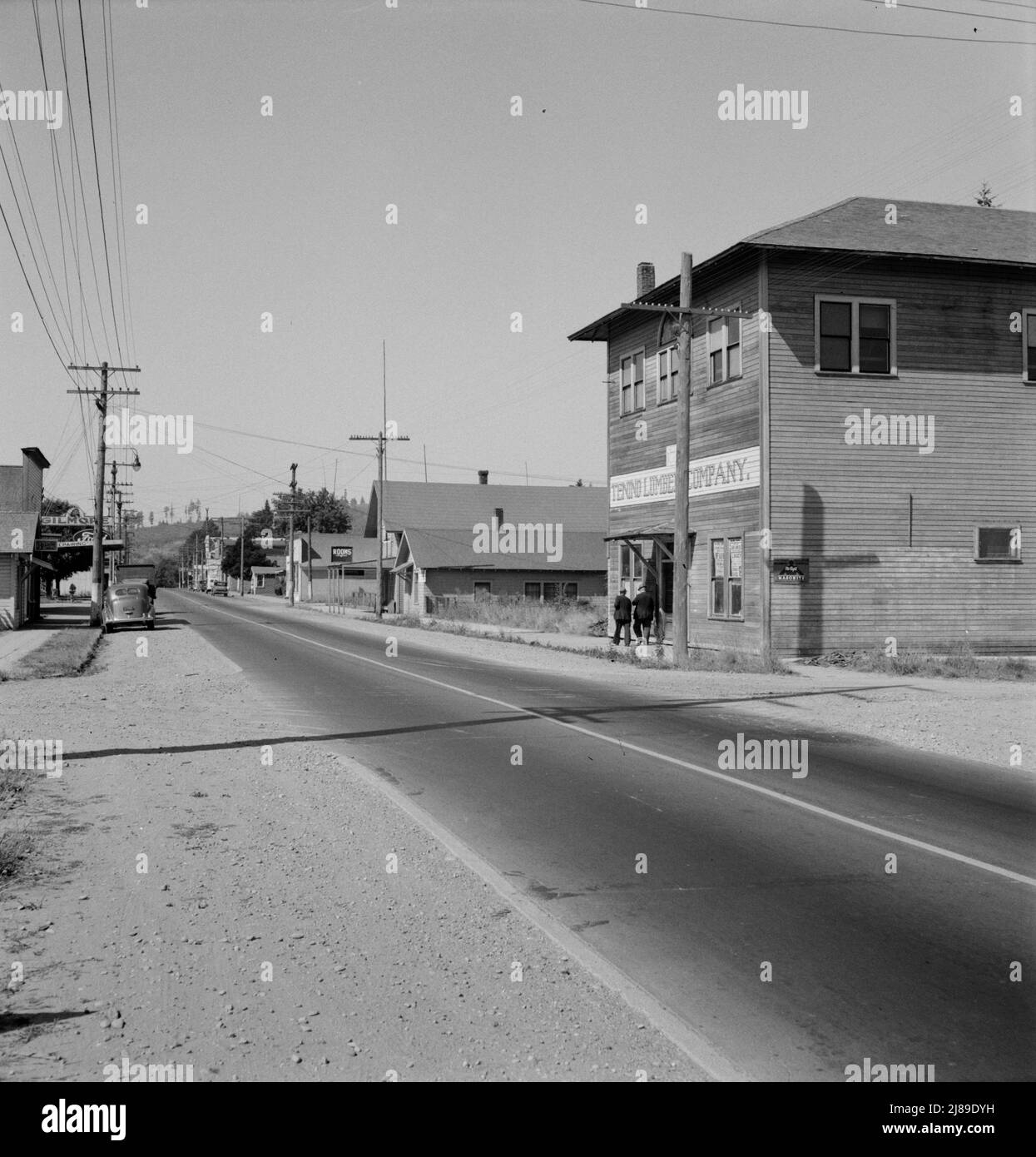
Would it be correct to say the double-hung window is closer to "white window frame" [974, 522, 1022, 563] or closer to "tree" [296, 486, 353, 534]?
"white window frame" [974, 522, 1022, 563]

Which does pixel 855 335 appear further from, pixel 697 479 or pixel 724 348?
pixel 697 479

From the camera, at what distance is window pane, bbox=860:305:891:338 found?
24891 mm

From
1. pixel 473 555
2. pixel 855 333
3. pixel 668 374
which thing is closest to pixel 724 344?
pixel 855 333

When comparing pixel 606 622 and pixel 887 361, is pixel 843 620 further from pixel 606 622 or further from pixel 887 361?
pixel 606 622

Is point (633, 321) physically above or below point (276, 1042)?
above

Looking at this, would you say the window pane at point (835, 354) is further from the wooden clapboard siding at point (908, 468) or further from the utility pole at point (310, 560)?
the utility pole at point (310, 560)

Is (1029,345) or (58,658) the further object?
(1029,345)

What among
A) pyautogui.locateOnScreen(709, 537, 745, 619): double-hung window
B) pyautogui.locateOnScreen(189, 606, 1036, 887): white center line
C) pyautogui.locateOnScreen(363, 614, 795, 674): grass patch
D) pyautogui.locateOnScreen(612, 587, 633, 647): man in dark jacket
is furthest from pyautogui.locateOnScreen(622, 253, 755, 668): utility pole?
pyautogui.locateOnScreen(189, 606, 1036, 887): white center line

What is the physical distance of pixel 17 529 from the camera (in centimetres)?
3894

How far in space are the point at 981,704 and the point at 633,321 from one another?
708 inches

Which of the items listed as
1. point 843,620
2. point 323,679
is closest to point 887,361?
point 843,620

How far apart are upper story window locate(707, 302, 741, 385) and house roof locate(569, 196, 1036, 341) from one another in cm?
138

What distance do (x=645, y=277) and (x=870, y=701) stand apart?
2110 centimetres
